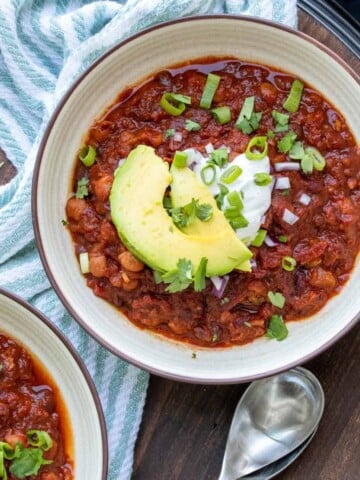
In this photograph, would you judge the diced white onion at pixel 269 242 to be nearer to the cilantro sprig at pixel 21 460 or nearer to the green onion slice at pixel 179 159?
the green onion slice at pixel 179 159

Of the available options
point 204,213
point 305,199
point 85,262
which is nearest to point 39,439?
point 85,262

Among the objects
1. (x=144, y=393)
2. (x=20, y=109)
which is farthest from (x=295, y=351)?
(x=20, y=109)

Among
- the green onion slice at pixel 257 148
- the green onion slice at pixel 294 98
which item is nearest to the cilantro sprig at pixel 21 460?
the green onion slice at pixel 257 148

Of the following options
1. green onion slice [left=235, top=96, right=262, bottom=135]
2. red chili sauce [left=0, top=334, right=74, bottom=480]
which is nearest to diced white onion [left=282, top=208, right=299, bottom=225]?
green onion slice [left=235, top=96, right=262, bottom=135]

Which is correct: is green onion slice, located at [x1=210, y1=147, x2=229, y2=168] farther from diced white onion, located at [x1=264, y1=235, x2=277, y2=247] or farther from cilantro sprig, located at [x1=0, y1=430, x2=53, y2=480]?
cilantro sprig, located at [x1=0, y1=430, x2=53, y2=480]

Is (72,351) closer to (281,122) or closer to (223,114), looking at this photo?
(223,114)

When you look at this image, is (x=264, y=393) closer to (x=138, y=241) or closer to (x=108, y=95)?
(x=138, y=241)
